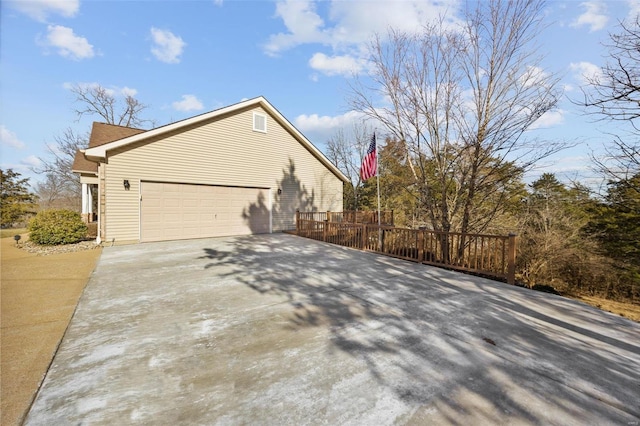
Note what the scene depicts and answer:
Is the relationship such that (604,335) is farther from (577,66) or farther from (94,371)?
(577,66)

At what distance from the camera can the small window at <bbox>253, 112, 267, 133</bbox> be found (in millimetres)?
11672

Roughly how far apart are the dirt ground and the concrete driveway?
0.40 ft

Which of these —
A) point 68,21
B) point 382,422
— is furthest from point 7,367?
point 68,21

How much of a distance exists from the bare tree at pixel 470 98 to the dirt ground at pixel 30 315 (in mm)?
8282

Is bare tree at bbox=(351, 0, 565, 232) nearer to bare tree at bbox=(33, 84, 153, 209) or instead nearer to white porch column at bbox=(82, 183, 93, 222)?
white porch column at bbox=(82, 183, 93, 222)

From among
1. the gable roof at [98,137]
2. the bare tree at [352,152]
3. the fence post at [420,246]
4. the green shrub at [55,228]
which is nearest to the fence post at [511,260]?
the fence post at [420,246]

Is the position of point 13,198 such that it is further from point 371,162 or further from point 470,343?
point 470,343

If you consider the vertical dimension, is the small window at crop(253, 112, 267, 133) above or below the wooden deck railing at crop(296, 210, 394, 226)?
above

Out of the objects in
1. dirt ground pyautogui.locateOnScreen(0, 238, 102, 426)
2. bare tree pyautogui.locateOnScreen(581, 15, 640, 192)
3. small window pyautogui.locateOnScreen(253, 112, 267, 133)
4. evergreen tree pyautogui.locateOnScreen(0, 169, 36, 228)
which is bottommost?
dirt ground pyautogui.locateOnScreen(0, 238, 102, 426)

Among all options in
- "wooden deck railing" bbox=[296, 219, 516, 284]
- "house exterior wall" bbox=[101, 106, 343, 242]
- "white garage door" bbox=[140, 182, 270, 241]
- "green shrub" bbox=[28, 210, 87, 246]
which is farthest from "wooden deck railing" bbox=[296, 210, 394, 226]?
"green shrub" bbox=[28, 210, 87, 246]

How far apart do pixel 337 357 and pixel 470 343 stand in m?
1.36

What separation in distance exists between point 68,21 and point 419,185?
38.2 ft

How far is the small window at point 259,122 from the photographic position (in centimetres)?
1167


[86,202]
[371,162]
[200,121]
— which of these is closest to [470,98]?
[371,162]
